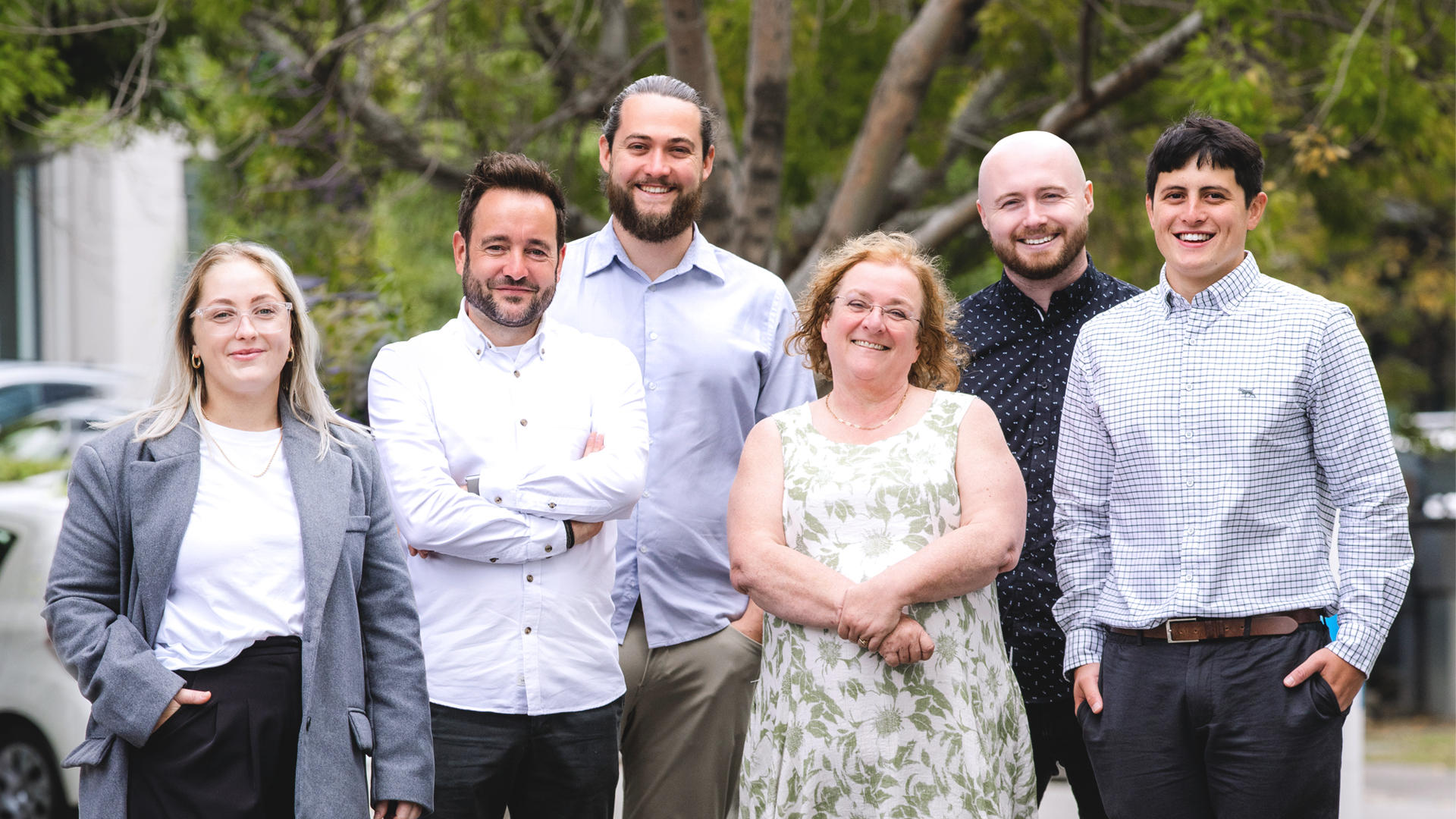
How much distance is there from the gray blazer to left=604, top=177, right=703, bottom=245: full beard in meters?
1.08

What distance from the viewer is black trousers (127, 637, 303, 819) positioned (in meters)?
2.64

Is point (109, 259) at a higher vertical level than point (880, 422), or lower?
higher

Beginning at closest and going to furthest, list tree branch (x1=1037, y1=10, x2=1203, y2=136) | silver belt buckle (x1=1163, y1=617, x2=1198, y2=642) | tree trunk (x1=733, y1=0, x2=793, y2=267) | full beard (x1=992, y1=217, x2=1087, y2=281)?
silver belt buckle (x1=1163, y1=617, x2=1198, y2=642), full beard (x1=992, y1=217, x2=1087, y2=281), tree trunk (x1=733, y1=0, x2=793, y2=267), tree branch (x1=1037, y1=10, x2=1203, y2=136)

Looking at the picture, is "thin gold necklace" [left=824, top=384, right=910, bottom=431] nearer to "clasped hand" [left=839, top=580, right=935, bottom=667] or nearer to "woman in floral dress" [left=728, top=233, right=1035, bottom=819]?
"woman in floral dress" [left=728, top=233, right=1035, bottom=819]

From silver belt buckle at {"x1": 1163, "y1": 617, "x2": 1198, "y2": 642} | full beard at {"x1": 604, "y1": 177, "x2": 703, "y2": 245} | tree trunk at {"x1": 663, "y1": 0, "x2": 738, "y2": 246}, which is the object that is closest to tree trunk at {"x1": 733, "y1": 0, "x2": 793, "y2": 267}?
tree trunk at {"x1": 663, "y1": 0, "x2": 738, "y2": 246}

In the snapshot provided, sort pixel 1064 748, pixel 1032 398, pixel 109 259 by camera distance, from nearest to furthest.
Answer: pixel 1064 748 < pixel 1032 398 < pixel 109 259

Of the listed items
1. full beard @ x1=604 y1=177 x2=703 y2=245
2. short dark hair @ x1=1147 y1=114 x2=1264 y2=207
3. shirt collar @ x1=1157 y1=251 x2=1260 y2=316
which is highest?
short dark hair @ x1=1147 y1=114 x2=1264 y2=207

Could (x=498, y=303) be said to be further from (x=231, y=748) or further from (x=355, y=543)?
(x=231, y=748)

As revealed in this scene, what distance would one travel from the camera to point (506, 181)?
3291 mm

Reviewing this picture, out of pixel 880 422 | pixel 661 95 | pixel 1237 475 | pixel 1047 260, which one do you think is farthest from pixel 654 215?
pixel 1237 475

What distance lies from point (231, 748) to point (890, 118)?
17.9 feet

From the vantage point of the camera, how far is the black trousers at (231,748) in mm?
2643

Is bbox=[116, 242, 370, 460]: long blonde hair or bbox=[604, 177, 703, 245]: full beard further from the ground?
bbox=[604, 177, 703, 245]: full beard

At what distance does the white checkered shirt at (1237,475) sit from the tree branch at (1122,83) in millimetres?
4945
